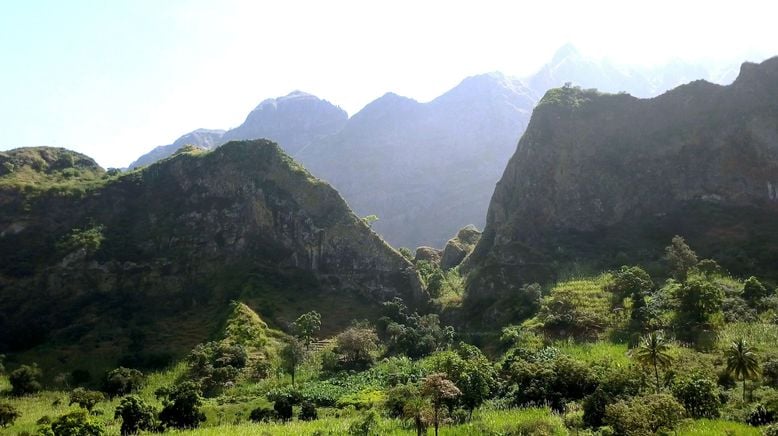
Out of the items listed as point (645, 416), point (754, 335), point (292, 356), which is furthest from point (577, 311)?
point (645, 416)

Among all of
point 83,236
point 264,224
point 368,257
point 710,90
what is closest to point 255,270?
point 264,224

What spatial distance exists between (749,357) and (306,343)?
54306 millimetres

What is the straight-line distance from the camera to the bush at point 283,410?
49.6m

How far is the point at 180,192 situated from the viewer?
11269 centimetres

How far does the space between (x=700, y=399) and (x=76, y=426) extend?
4427 cm

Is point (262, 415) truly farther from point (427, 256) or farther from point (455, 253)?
point (427, 256)

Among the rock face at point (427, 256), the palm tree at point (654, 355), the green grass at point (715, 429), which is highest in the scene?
the rock face at point (427, 256)

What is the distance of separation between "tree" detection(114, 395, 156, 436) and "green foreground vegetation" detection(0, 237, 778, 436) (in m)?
0.12

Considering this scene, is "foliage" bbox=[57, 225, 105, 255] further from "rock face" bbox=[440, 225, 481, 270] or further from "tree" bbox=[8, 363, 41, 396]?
"rock face" bbox=[440, 225, 481, 270]

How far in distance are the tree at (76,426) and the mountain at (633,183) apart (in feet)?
204

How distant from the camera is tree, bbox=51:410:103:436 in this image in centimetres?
3759

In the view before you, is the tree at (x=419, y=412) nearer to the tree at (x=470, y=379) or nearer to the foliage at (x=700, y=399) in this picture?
the tree at (x=470, y=379)

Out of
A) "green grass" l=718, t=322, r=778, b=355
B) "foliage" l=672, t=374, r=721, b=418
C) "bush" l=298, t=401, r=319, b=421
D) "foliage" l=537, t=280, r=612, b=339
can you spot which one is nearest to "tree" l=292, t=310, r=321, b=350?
"bush" l=298, t=401, r=319, b=421

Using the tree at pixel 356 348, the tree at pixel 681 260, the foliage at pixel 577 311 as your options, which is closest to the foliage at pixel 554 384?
the foliage at pixel 577 311
